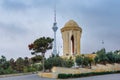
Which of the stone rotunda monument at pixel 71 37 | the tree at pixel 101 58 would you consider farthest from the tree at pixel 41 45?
the stone rotunda monument at pixel 71 37

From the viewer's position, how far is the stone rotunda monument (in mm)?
61938

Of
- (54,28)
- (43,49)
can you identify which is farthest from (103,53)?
(54,28)

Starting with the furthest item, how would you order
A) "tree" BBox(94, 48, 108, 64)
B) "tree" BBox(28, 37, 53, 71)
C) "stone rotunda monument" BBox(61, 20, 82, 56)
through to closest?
1. "stone rotunda monument" BBox(61, 20, 82, 56)
2. "tree" BBox(94, 48, 108, 64)
3. "tree" BBox(28, 37, 53, 71)

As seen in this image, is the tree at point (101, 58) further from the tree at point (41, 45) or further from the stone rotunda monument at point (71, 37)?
the stone rotunda monument at point (71, 37)

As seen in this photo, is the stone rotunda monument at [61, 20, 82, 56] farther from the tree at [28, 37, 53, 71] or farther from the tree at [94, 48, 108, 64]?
the tree at [28, 37, 53, 71]

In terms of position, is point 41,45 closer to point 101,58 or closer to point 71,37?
point 101,58

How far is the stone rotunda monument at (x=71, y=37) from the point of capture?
203 feet

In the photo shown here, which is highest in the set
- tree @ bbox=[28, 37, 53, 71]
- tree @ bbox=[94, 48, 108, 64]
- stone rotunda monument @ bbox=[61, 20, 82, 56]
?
stone rotunda monument @ bbox=[61, 20, 82, 56]

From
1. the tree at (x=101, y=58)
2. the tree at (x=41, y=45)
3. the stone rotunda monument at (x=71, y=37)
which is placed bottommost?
the tree at (x=101, y=58)

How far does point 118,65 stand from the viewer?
5156 centimetres

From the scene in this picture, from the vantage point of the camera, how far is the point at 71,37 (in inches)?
2474

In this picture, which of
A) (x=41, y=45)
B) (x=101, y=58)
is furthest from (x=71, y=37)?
(x=41, y=45)

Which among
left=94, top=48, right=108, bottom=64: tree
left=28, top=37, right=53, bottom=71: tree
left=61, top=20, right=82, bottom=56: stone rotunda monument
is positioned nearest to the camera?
left=28, top=37, right=53, bottom=71: tree

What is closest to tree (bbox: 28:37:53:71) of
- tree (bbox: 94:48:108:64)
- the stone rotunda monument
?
tree (bbox: 94:48:108:64)
